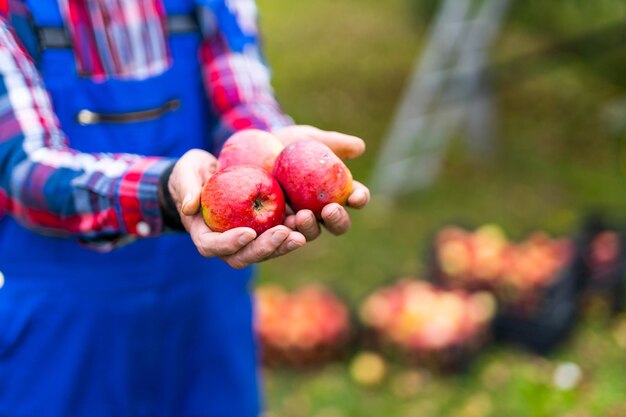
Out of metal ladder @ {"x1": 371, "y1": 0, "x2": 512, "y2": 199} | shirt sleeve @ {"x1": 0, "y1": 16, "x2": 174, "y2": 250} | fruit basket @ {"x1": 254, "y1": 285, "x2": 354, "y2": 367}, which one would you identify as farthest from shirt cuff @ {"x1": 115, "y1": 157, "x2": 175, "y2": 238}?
metal ladder @ {"x1": 371, "y1": 0, "x2": 512, "y2": 199}

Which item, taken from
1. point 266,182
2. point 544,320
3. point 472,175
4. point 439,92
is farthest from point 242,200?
point 472,175

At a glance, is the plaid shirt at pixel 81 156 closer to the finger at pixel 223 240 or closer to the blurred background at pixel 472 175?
the finger at pixel 223 240

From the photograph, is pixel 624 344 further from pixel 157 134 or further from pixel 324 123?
pixel 324 123

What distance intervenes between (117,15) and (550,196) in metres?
4.20

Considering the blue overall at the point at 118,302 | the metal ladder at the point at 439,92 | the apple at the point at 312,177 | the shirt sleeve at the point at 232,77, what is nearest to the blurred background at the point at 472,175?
the metal ladder at the point at 439,92

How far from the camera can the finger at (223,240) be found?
132cm

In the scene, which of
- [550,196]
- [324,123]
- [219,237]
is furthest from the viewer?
[324,123]

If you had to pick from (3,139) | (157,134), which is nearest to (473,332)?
(157,134)

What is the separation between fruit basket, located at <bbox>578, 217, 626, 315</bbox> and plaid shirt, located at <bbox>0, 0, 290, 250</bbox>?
268 centimetres

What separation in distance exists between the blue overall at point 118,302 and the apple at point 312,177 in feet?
1.07

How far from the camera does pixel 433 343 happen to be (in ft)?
→ 11.0

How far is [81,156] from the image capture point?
1.52 meters

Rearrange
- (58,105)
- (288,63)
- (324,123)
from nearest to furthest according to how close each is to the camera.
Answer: (58,105)
(324,123)
(288,63)

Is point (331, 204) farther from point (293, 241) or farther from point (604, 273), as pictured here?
point (604, 273)
